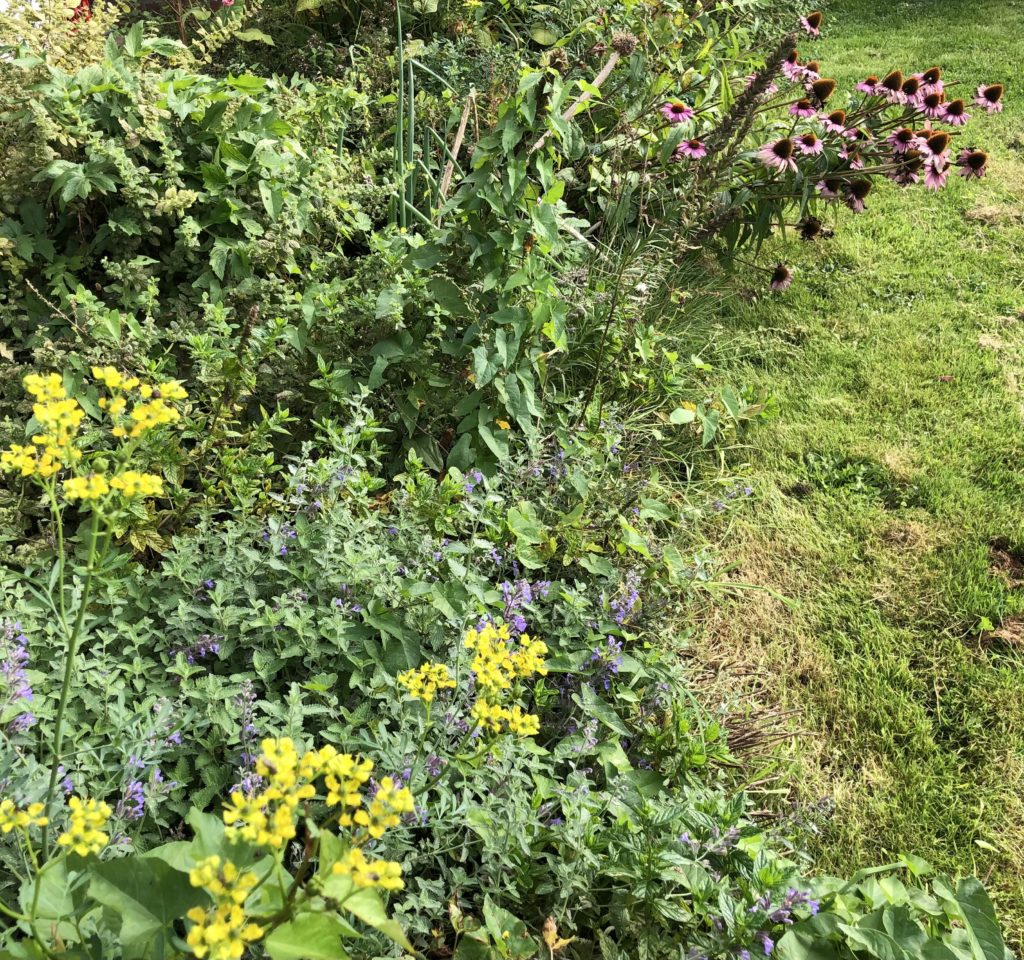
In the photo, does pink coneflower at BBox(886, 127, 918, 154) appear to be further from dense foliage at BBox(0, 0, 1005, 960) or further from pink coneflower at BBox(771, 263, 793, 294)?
pink coneflower at BBox(771, 263, 793, 294)

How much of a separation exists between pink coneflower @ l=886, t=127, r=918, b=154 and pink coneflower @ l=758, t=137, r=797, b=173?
0.48m

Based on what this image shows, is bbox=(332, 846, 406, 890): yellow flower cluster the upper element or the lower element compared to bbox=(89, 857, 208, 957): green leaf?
upper

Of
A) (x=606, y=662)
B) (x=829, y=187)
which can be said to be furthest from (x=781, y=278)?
(x=606, y=662)

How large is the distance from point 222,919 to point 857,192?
3.39 m

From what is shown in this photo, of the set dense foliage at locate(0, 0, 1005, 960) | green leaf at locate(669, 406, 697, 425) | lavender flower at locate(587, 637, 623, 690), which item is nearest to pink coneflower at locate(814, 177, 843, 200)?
dense foliage at locate(0, 0, 1005, 960)

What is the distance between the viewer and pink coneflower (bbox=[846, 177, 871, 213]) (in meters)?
3.18

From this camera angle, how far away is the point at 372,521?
5.66 feet

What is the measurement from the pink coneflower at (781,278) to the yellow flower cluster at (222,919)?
312cm

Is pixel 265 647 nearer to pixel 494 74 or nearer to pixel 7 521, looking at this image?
pixel 7 521

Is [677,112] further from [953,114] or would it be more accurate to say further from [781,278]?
[953,114]

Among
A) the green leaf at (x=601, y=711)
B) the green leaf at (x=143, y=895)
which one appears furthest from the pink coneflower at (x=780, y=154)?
the green leaf at (x=143, y=895)

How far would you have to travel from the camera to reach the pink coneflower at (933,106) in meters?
3.17

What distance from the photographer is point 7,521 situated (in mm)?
1797

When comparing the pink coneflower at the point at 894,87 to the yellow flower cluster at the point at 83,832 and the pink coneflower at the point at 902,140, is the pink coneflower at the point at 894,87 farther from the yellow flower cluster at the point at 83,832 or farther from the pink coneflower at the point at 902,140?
the yellow flower cluster at the point at 83,832
